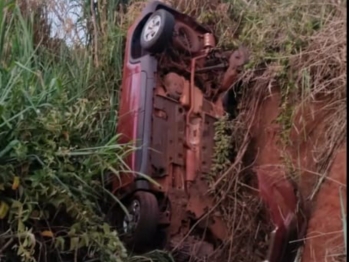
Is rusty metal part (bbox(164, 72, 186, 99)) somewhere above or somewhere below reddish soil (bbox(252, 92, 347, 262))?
above

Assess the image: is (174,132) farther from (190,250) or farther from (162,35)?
(190,250)

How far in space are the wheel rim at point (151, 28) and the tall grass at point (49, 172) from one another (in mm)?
480

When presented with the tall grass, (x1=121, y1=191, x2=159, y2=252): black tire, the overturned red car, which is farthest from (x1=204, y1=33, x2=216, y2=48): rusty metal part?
(x1=121, y1=191, x2=159, y2=252): black tire

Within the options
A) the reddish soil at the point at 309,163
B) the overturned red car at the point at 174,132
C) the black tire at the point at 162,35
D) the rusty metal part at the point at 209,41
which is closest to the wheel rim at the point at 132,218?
the overturned red car at the point at 174,132

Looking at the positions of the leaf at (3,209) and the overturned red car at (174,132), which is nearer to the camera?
the leaf at (3,209)

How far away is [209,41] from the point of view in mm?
3867

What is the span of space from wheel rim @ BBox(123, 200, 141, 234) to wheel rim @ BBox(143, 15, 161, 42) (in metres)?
0.90

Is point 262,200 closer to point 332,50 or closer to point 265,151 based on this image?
point 265,151

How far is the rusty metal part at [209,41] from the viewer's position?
152 inches

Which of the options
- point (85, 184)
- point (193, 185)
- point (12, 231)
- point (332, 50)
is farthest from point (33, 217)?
point (332, 50)

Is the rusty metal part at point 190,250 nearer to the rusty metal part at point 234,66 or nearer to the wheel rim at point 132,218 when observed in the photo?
the wheel rim at point 132,218

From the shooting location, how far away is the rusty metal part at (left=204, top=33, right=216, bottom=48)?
3.85 m

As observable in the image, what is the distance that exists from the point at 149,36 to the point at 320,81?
0.96m

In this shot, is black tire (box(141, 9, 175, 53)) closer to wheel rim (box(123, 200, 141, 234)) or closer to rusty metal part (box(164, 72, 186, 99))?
rusty metal part (box(164, 72, 186, 99))
